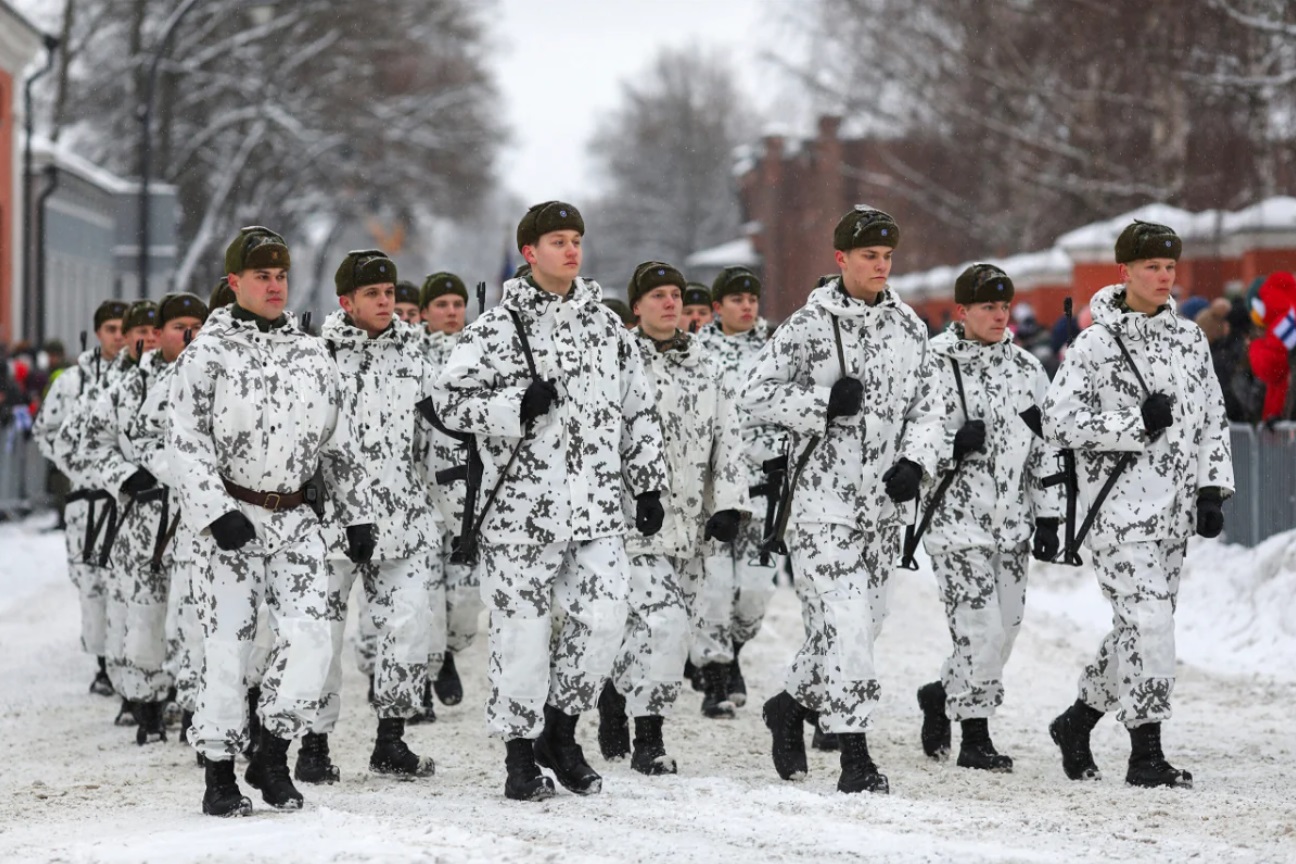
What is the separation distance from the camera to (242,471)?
26.1 ft

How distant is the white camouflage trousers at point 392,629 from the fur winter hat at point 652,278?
1617 mm

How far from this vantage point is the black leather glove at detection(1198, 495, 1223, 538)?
8500mm

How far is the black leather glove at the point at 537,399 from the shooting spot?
8.04 metres

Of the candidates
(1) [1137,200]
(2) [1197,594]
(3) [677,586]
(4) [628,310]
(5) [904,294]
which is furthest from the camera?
(5) [904,294]

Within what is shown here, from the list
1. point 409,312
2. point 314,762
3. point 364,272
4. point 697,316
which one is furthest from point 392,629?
point 697,316

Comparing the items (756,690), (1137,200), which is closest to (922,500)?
(756,690)

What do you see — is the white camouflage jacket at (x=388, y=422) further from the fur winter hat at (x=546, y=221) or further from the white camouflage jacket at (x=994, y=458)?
the white camouflage jacket at (x=994, y=458)

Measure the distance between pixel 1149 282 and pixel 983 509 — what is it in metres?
1.29

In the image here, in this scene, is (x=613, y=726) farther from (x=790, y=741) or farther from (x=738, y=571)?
(x=738, y=571)

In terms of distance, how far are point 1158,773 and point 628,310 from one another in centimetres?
423

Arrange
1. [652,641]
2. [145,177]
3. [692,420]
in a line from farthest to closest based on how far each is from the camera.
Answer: [145,177]
[692,420]
[652,641]

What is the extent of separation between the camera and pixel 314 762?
8945mm

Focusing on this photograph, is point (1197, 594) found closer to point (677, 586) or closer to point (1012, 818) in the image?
point (677, 586)

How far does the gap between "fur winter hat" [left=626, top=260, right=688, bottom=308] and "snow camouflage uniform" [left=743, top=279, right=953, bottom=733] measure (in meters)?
1.27
